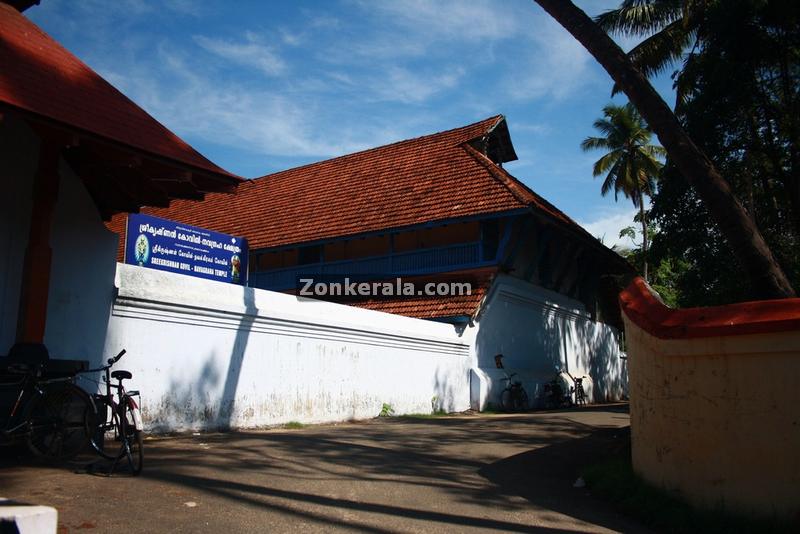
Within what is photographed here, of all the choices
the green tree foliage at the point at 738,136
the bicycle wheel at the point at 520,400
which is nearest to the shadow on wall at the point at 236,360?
the bicycle wheel at the point at 520,400

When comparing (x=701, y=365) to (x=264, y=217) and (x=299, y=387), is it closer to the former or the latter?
(x=299, y=387)

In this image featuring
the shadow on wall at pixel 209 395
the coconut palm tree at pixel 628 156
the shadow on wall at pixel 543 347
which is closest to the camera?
the shadow on wall at pixel 209 395

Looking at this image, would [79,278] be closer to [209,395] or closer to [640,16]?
[209,395]

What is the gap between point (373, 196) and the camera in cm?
1975

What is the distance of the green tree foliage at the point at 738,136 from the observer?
1471 cm

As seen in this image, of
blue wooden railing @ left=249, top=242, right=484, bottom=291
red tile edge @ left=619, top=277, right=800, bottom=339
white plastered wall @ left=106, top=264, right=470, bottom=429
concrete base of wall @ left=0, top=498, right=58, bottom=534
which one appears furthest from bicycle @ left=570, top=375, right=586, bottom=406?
concrete base of wall @ left=0, top=498, right=58, bottom=534

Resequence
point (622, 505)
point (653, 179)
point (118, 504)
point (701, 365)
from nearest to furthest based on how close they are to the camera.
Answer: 1. point (118, 504)
2. point (701, 365)
3. point (622, 505)
4. point (653, 179)

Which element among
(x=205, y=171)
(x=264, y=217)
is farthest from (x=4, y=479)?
(x=264, y=217)

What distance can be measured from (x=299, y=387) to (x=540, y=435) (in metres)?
3.81

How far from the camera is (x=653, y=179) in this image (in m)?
35.2

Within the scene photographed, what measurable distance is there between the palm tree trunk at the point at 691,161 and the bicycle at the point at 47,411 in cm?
654

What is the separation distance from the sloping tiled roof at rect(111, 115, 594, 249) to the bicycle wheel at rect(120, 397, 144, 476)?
36.7 feet

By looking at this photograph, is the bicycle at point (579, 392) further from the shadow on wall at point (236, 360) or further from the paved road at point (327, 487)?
the shadow on wall at point (236, 360)

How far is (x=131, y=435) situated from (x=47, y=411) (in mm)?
Result: 810
